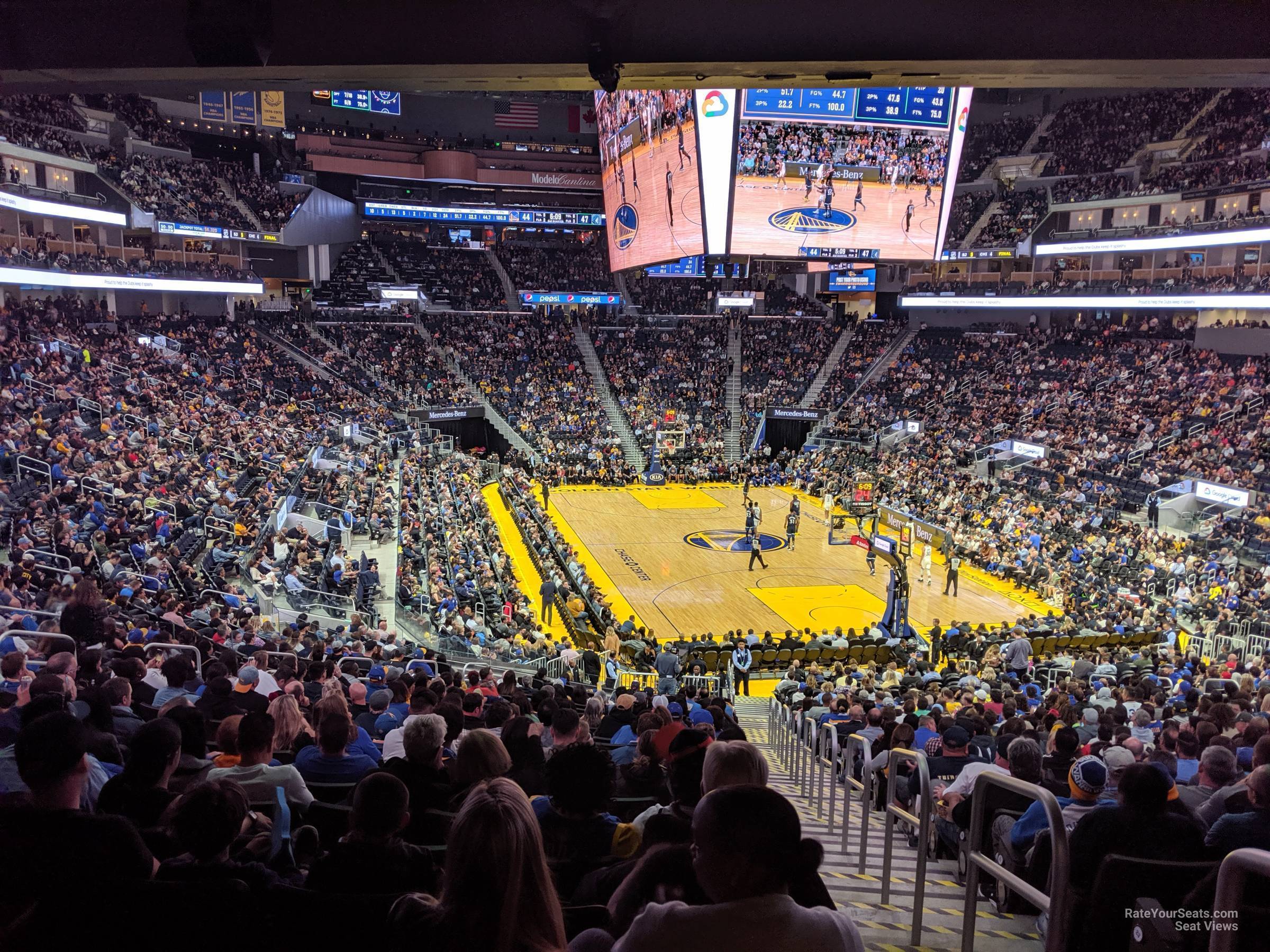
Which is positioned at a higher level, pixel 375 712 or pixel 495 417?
pixel 495 417

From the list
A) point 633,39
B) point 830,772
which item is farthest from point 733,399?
point 633,39

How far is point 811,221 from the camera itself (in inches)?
1102

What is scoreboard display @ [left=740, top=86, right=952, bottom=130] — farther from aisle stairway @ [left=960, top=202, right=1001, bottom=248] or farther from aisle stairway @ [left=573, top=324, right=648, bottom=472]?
aisle stairway @ [left=960, top=202, right=1001, bottom=248]

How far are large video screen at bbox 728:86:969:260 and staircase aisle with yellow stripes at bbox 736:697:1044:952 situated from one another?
890 inches

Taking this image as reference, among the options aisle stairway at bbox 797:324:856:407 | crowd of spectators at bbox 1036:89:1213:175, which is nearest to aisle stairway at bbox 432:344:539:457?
aisle stairway at bbox 797:324:856:407

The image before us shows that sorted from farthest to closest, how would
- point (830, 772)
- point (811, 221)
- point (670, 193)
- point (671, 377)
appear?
point (671, 377), point (670, 193), point (811, 221), point (830, 772)

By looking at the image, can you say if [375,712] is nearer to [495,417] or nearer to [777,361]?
[495,417]

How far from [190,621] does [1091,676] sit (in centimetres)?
1260

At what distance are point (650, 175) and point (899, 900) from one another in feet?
89.5

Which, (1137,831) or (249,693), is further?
(249,693)

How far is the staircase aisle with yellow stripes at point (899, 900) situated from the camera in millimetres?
3922

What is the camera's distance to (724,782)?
114 inches

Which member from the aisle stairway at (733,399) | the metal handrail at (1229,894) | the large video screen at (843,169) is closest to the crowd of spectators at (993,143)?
the aisle stairway at (733,399)

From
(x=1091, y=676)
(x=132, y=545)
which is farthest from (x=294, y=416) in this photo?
(x=1091, y=676)
